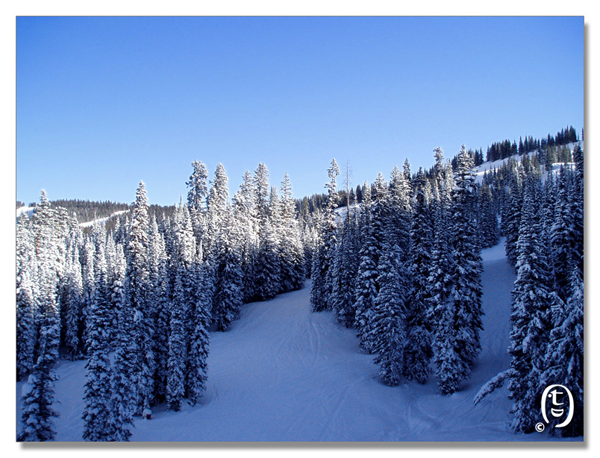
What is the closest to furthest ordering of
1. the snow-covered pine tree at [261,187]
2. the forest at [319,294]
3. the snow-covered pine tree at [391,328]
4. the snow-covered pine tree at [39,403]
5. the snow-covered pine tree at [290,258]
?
1. the snow-covered pine tree at [39,403]
2. the forest at [319,294]
3. the snow-covered pine tree at [391,328]
4. the snow-covered pine tree at [290,258]
5. the snow-covered pine tree at [261,187]

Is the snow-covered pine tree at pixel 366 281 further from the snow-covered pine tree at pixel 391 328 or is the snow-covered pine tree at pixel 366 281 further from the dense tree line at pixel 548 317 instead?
the dense tree line at pixel 548 317

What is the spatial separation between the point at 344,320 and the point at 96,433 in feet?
108

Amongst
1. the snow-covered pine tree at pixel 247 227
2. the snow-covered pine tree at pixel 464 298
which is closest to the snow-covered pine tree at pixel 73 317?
the snow-covered pine tree at pixel 247 227

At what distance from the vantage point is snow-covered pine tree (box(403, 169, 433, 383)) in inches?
1244

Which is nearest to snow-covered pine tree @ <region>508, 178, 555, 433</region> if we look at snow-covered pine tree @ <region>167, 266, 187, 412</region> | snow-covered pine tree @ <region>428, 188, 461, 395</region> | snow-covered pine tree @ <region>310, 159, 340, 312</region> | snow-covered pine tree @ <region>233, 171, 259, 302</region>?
snow-covered pine tree @ <region>428, 188, 461, 395</region>

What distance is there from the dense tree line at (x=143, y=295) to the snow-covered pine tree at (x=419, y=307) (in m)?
16.7

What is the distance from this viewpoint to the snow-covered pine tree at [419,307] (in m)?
31.6

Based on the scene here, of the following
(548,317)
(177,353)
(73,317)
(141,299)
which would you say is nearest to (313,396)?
(177,353)

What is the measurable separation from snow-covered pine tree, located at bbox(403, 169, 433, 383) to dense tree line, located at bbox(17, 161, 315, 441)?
16.7m

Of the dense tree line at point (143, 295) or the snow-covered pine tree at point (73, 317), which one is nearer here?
the dense tree line at point (143, 295)

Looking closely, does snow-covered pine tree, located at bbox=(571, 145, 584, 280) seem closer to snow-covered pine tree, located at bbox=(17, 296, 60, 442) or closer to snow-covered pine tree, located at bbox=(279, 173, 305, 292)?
snow-covered pine tree, located at bbox=(17, 296, 60, 442)

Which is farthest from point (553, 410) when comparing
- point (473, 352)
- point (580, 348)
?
point (473, 352)
